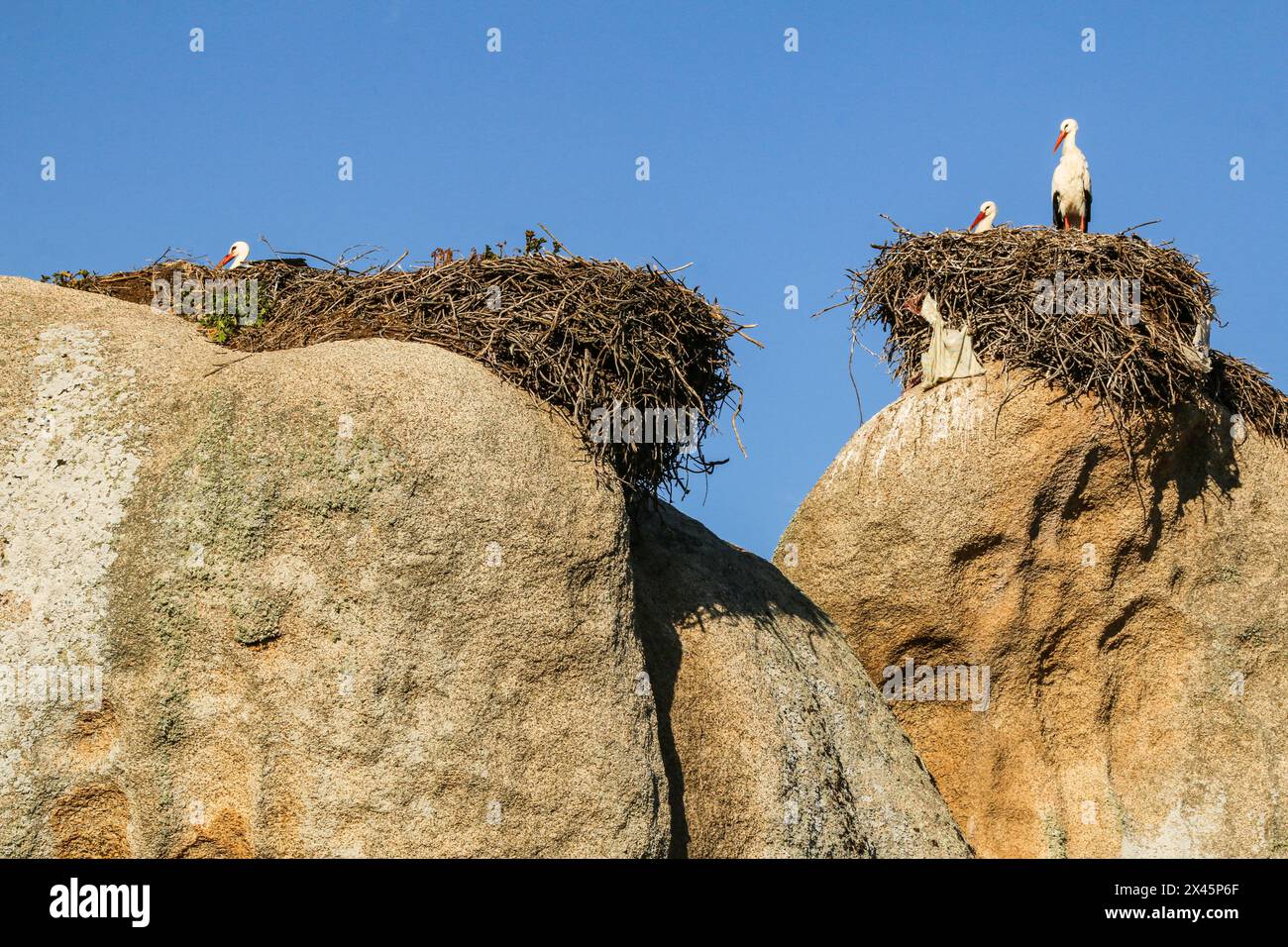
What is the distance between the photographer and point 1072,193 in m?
15.2

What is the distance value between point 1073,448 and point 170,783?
7.51 meters

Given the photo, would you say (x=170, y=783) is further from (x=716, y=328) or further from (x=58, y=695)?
(x=716, y=328)

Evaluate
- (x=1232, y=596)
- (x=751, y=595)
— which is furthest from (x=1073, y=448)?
(x=751, y=595)

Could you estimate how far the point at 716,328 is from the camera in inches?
360

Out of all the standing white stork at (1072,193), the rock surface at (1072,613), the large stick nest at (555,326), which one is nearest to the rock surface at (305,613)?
the large stick nest at (555,326)

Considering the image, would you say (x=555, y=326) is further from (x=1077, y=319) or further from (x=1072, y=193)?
(x=1072, y=193)

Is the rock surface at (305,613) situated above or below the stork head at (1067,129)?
below

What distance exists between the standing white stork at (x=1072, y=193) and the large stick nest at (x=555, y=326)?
7.29 m

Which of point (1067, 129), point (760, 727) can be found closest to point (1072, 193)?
point (1067, 129)

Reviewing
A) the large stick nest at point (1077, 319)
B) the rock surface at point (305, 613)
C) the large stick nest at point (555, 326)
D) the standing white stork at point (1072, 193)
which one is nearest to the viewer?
the rock surface at point (305, 613)

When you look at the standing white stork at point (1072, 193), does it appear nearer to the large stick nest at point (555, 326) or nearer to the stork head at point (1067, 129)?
the stork head at point (1067, 129)

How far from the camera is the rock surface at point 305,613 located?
754cm

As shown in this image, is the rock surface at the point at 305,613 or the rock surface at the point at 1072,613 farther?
the rock surface at the point at 1072,613
